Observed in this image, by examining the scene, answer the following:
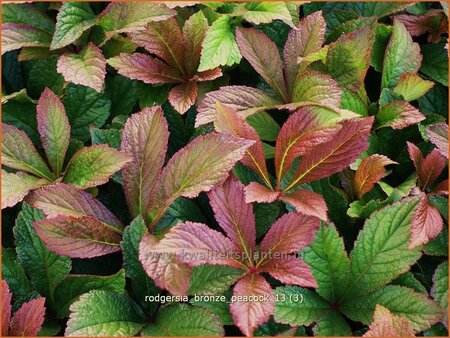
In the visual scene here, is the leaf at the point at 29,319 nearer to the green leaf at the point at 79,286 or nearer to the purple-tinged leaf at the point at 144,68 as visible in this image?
the green leaf at the point at 79,286

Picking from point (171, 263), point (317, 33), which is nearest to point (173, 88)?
point (317, 33)

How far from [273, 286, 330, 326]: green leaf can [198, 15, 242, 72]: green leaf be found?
0.41 meters

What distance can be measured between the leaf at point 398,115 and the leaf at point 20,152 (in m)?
0.59

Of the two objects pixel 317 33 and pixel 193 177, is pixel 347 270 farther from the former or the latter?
pixel 317 33

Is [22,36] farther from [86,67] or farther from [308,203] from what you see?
[308,203]

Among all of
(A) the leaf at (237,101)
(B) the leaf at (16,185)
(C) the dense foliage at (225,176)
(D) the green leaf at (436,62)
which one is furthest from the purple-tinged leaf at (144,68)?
(D) the green leaf at (436,62)

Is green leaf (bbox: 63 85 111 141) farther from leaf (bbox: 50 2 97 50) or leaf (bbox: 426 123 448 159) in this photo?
leaf (bbox: 426 123 448 159)

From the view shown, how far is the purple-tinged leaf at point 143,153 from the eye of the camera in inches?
36.9

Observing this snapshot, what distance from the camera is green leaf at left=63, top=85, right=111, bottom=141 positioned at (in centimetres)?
111

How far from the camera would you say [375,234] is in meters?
0.90

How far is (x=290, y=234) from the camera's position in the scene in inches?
34.0

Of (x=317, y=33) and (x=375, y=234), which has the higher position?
(x=317, y=33)

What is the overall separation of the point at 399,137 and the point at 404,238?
23cm

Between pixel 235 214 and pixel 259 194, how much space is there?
5cm
